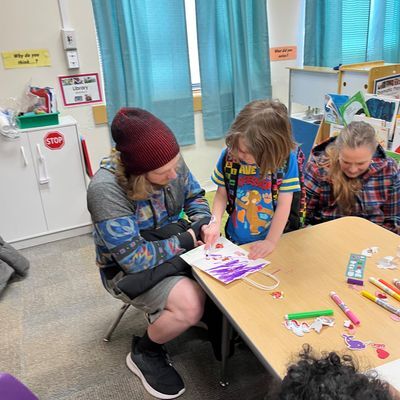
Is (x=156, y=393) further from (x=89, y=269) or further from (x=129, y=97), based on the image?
(x=129, y=97)

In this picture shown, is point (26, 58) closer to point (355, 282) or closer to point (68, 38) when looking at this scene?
point (68, 38)

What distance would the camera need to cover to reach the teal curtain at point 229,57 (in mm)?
2893

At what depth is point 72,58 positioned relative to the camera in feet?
8.36

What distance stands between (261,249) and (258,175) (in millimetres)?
290

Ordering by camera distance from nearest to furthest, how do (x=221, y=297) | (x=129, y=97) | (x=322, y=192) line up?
(x=221, y=297), (x=322, y=192), (x=129, y=97)

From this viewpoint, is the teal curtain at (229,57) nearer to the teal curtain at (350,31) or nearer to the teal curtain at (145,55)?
the teal curtain at (145,55)

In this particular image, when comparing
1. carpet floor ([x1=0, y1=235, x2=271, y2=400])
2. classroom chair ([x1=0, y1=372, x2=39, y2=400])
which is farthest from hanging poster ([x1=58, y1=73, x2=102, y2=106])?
classroom chair ([x1=0, y1=372, x2=39, y2=400])

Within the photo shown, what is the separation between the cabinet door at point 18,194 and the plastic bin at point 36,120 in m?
0.07

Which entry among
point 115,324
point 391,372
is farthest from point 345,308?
point 115,324

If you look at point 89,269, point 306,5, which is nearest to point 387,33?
point 306,5

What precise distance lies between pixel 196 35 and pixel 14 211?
181cm

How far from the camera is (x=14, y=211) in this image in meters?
2.49

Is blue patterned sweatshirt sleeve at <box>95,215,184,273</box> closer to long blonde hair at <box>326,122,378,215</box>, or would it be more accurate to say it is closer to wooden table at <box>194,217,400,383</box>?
wooden table at <box>194,217,400,383</box>

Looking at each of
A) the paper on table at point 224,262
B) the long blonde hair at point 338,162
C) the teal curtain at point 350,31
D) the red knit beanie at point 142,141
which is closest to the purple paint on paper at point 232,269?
the paper on table at point 224,262
